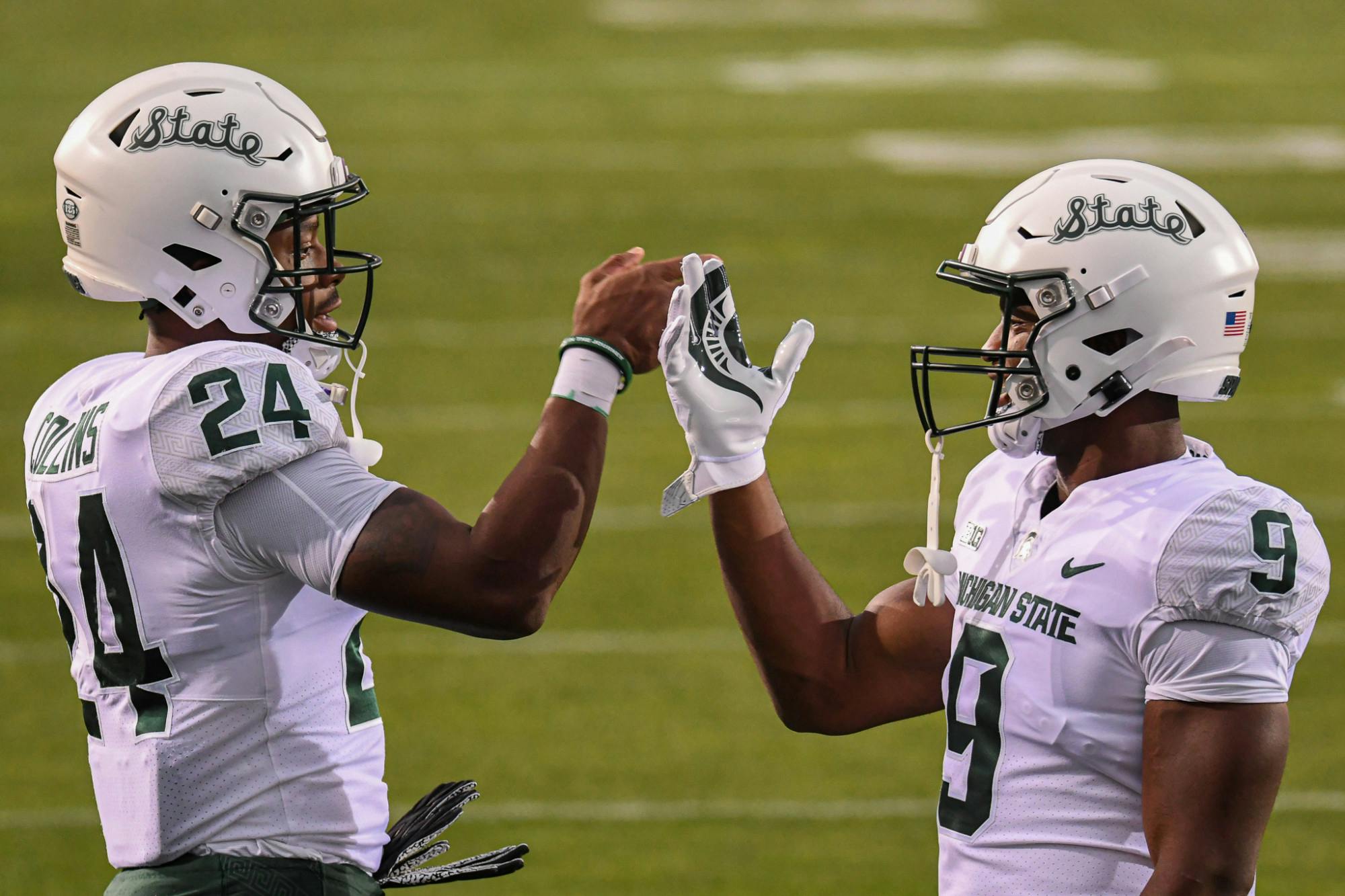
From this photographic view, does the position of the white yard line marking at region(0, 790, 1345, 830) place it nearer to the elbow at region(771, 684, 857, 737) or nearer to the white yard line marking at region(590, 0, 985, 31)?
the elbow at region(771, 684, 857, 737)

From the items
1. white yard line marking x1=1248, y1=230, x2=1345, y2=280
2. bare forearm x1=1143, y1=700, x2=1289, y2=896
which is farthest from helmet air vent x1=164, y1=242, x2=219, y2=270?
white yard line marking x1=1248, y1=230, x2=1345, y2=280

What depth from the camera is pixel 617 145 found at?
47.9 feet

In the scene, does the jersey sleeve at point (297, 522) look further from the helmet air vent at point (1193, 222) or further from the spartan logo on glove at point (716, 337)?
the helmet air vent at point (1193, 222)

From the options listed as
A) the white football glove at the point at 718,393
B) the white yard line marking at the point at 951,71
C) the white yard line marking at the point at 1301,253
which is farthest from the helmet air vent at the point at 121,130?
the white yard line marking at the point at 951,71

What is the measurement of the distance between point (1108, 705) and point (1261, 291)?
8717 mm

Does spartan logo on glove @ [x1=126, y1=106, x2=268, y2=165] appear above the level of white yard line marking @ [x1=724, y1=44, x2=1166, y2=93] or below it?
below

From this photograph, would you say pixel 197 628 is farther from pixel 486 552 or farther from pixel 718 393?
pixel 718 393

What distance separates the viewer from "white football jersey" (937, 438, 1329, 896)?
2664 mm

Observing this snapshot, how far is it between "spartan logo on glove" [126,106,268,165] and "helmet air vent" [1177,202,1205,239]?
1.39 m

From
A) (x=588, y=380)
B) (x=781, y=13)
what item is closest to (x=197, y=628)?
(x=588, y=380)

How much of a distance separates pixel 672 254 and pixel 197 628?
8699 mm

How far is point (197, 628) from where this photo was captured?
9.18ft

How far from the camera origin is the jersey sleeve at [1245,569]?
264 cm

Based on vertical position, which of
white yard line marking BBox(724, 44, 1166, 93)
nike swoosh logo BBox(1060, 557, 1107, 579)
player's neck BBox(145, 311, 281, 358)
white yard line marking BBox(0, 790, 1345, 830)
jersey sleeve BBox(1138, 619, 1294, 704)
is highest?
white yard line marking BBox(724, 44, 1166, 93)
